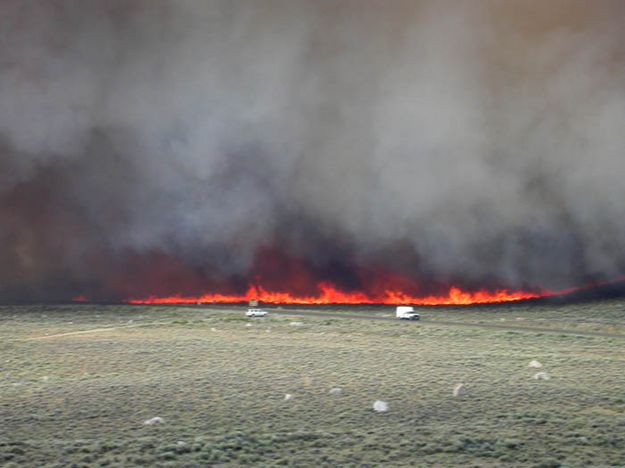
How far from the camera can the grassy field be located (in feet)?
60.0

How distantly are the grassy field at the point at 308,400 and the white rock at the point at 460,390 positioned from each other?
1.17 feet

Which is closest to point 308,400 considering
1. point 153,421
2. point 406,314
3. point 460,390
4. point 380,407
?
point 380,407

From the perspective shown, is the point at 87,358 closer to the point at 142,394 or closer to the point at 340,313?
the point at 142,394

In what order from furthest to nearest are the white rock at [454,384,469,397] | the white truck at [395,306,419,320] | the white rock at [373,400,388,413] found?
the white truck at [395,306,419,320] < the white rock at [454,384,469,397] < the white rock at [373,400,388,413]

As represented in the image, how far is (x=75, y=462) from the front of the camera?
17.2 m

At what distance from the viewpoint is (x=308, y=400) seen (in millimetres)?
24031

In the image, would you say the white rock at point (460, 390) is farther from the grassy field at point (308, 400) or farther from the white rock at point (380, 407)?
the white rock at point (380, 407)

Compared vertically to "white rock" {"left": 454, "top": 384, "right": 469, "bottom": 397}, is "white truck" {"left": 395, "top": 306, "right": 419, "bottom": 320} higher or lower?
higher

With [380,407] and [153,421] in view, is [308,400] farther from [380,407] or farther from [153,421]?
[153,421]

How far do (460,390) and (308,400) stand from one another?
626 cm

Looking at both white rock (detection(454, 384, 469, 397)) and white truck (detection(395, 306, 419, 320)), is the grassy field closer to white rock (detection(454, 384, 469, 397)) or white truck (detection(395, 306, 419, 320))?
white rock (detection(454, 384, 469, 397))

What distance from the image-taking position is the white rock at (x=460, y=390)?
24.8 meters

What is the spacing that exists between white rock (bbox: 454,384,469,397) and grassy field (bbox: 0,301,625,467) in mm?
356

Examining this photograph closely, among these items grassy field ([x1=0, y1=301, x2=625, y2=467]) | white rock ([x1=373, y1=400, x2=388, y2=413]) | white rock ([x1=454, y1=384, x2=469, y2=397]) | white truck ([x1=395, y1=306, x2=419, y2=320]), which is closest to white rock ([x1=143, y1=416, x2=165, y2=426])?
grassy field ([x1=0, y1=301, x2=625, y2=467])
